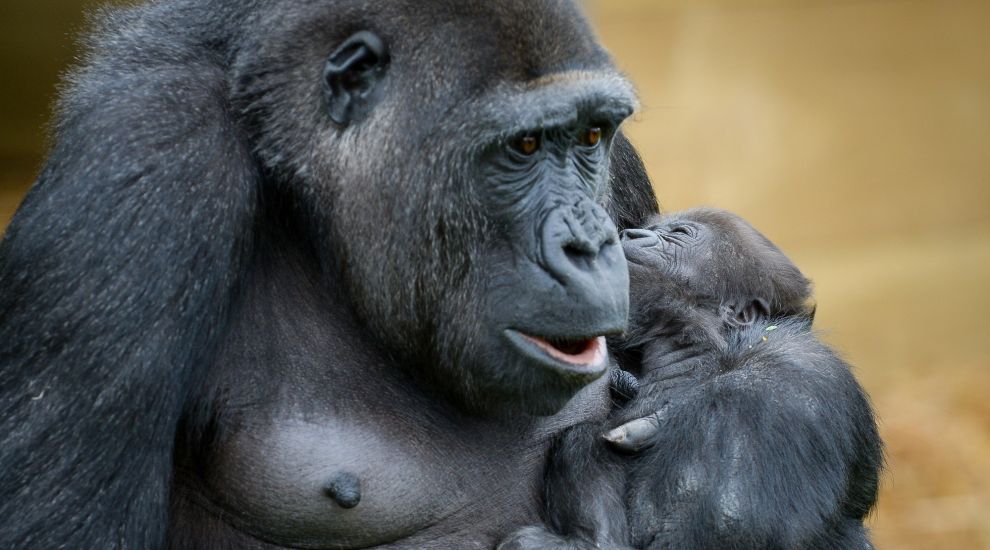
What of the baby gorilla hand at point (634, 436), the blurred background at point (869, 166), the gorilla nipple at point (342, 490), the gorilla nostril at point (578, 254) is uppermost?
the gorilla nostril at point (578, 254)

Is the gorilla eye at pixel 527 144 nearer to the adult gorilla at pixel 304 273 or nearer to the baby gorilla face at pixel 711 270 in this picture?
the adult gorilla at pixel 304 273

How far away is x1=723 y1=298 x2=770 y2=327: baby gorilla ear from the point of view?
4.36 metres

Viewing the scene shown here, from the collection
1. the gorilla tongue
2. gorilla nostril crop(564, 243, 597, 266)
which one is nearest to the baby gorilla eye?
gorilla nostril crop(564, 243, 597, 266)

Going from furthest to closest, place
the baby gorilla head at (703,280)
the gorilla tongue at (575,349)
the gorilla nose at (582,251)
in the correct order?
1. the baby gorilla head at (703,280)
2. the gorilla tongue at (575,349)
3. the gorilla nose at (582,251)

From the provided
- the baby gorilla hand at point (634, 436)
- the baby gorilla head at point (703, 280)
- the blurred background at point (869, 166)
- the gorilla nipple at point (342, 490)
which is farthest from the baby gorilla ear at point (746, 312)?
the blurred background at point (869, 166)

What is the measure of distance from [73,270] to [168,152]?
0.39 m

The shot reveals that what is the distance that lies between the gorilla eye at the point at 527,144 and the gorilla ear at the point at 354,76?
0.41m

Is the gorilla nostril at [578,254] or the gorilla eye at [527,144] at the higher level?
the gorilla eye at [527,144]

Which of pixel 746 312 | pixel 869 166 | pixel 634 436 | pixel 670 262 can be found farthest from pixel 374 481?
pixel 869 166

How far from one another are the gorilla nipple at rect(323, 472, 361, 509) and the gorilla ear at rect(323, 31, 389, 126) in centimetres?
98

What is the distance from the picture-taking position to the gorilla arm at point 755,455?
3727 millimetres

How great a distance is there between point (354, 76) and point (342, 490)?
3.75 feet

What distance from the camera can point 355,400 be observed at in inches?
144

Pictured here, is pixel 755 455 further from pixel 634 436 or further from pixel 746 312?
pixel 746 312
